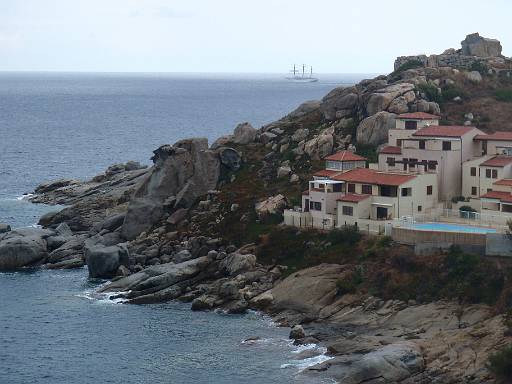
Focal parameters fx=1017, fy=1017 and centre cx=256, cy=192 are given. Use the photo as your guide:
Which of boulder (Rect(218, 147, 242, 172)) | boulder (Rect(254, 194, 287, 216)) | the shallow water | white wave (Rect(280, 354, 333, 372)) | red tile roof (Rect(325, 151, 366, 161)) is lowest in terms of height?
the shallow water

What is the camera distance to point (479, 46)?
149 metres

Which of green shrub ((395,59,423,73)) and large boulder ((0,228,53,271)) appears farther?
green shrub ((395,59,423,73))

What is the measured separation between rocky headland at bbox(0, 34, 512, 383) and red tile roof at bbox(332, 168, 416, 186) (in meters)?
5.95

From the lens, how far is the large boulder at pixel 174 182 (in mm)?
110125

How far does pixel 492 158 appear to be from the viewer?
320ft

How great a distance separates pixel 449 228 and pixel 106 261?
33629mm

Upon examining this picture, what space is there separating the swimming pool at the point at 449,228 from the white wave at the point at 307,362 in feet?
61.6

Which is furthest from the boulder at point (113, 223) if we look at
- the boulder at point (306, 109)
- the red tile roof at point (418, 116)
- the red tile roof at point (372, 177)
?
the red tile roof at point (418, 116)

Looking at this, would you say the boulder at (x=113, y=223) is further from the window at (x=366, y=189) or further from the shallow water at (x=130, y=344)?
the window at (x=366, y=189)

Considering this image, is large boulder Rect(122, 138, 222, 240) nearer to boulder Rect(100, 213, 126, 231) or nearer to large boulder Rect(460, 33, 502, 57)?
boulder Rect(100, 213, 126, 231)

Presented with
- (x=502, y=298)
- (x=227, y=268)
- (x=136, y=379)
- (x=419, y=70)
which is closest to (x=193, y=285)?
(x=227, y=268)

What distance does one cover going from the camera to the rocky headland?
71.5m

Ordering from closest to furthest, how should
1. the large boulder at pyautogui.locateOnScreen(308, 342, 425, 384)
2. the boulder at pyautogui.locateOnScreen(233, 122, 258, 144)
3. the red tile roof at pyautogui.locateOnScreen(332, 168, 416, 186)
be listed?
the large boulder at pyautogui.locateOnScreen(308, 342, 425, 384) → the red tile roof at pyautogui.locateOnScreen(332, 168, 416, 186) → the boulder at pyautogui.locateOnScreen(233, 122, 258, 144)

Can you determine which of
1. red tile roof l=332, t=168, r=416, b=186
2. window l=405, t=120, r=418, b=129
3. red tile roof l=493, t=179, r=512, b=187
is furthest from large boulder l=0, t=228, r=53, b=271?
red tile roof l=493, t=179, r=512, b=187
